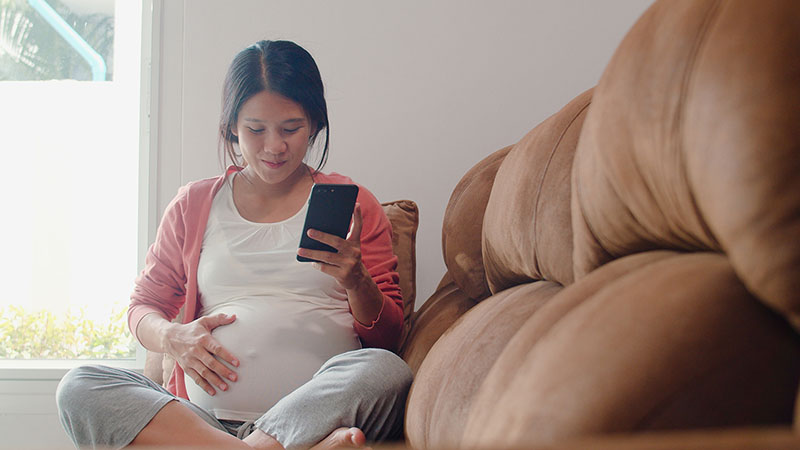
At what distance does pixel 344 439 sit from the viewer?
90 centimetres

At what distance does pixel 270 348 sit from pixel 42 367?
3.57ft

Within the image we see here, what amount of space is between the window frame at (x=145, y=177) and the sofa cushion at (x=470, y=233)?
100 cm

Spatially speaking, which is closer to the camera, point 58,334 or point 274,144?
point 274,144

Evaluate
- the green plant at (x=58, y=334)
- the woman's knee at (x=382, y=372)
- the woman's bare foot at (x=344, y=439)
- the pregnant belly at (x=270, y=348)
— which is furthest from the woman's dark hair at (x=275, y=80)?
the green plant at (x=58, y=334)

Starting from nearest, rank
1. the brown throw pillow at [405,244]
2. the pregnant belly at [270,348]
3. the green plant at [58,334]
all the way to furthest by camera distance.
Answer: the pregnant belly at [270,348] < the brown throw pillow at [405,244] < the green plant at [58,334]

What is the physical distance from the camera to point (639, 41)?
56 centimetres

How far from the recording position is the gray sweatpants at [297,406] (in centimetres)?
94

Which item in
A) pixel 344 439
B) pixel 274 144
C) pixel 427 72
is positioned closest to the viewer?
pixel 344 439

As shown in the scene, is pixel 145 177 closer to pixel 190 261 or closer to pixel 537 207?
pixel 190 261

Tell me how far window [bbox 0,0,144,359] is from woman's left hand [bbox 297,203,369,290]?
1001 millimetres

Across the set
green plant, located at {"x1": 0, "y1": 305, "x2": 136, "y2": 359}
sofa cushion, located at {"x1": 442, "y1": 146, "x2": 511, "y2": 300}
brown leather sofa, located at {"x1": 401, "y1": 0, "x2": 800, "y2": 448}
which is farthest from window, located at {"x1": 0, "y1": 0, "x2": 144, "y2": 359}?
brown leather sofa, located at {"x1": 401, "y1": 0, "x2": 800, "y2": 448}

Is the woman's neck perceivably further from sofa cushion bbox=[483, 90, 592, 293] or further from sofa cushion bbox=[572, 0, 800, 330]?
sofa cushion bbox=[572, 0, 800, 330]

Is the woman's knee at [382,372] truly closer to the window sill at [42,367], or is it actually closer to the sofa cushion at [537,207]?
the sofa cushion at [537,207]

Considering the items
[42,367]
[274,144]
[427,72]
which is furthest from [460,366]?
[42,367]
